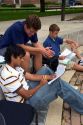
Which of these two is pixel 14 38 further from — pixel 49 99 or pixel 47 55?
pixel 49 99

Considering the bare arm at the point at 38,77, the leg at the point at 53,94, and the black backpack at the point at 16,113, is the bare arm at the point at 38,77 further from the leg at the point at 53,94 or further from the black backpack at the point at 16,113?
the black backpack at the point at 16,113

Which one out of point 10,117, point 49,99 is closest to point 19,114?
point 10,117

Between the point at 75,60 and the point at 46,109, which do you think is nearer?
the point at 46,109

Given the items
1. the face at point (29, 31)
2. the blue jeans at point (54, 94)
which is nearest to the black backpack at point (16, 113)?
the blue jeans at point (54, 94)

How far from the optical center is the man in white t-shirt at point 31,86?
4.08 meters

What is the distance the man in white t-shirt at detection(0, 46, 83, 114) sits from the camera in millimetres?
4082

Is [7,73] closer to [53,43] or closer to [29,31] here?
[29,31]

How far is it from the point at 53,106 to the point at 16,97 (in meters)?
0.92

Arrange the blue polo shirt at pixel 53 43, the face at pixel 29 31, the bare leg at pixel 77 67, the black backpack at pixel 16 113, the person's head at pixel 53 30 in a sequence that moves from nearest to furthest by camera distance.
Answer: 1. the black backpack at pixel 16 113
2. the face at pixel 29 31
3. the person's head at pixel 53 30
4. the blue polo shirt at pixel 53 43
5. the bare leg at pixel 77 67

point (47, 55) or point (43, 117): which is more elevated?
point (47, 55)

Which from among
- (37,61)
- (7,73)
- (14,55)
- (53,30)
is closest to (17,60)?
(14,55)

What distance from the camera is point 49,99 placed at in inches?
180

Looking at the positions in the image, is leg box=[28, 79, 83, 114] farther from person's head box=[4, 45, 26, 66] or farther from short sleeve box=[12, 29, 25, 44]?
short sleeve box=[12, 29, 25, 44]

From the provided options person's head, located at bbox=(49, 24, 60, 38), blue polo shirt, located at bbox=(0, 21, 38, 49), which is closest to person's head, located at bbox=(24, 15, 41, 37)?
blue polo shirt, located at bbox=(0, 21, 38, 49)
